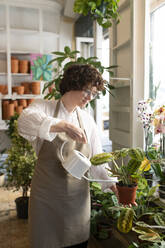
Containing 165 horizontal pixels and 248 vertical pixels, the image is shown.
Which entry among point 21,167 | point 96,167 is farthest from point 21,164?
point 96,167

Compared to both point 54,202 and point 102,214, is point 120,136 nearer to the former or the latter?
point 102,214

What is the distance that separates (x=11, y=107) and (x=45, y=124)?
323 centimetres

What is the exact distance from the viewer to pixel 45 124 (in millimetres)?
1216

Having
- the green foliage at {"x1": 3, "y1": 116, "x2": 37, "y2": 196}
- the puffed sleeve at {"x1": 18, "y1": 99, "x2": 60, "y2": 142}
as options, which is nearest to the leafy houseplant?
the puffed sleeve at {"x1": 18, "y1": 99, "x2": 60, "y2": 142}

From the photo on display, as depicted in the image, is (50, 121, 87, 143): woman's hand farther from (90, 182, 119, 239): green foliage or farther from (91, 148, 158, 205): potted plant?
(90, 182, 119, 239): green foliage

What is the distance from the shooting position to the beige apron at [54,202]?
142 cm

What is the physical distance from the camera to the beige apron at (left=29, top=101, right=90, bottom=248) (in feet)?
4.67

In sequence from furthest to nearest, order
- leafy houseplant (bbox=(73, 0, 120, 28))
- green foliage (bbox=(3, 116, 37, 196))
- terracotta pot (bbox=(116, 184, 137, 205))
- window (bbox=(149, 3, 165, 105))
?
green foliage (bbox=(3, 116, 37, 196)) → window (bbox=(149, 3, 165, 105)) → leafy houseplant (bbox=(73, 0, 120, 28)) → terracotta pot (bbox=(116, 184, 137, 205))

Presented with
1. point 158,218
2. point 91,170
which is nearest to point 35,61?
point 91,170

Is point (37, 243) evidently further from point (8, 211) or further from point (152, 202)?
point (8, 211)

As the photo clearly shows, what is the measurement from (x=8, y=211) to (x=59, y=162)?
6.60 feet

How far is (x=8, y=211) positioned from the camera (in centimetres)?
309

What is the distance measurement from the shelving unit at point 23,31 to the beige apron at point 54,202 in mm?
3140

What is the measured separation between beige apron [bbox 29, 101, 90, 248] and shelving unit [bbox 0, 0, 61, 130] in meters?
3.14
